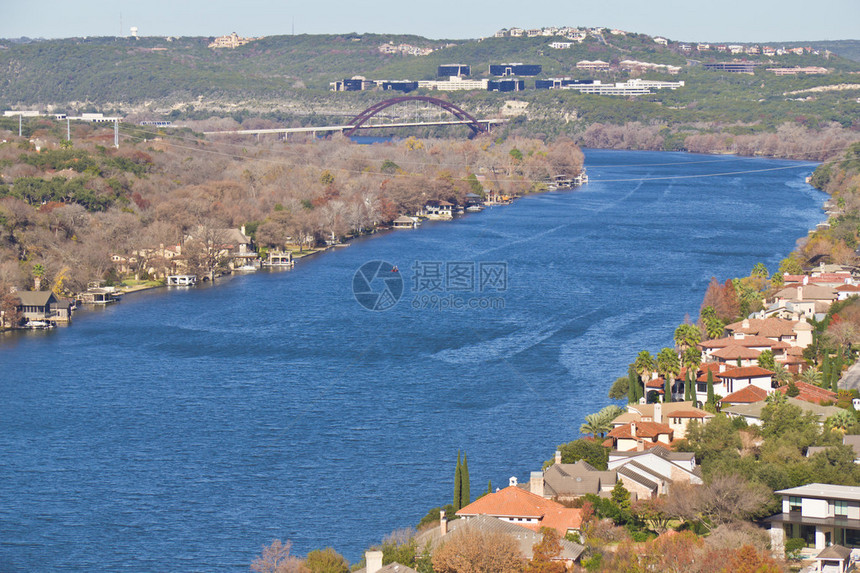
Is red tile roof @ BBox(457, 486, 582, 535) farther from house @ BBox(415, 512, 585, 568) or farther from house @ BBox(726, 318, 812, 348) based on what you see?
house @ BBox(726, 318, 812, 348)

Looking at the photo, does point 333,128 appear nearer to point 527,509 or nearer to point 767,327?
point 767,327

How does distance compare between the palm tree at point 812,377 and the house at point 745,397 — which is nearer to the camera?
the house at point 745,397

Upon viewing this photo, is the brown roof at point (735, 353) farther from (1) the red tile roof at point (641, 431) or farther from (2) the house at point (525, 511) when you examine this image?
(2) the house at point (525, 511)

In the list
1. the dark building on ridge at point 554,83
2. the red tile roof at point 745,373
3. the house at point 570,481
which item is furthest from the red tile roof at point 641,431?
the dark building on ridge at point 554,83

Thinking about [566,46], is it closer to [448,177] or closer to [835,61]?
[835,61]

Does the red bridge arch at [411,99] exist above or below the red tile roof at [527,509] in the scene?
above

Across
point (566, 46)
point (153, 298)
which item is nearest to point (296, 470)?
point (153, 298)

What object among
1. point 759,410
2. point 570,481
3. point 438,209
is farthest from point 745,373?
point 438,209

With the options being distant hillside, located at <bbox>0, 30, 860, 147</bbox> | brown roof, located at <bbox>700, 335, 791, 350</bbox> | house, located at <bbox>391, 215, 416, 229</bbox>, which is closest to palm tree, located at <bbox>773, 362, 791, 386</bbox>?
brown roof, located at <bbox>700, 335, 791, 350</bbox>
